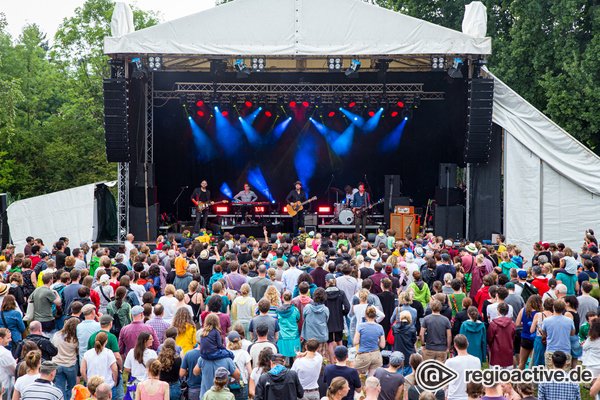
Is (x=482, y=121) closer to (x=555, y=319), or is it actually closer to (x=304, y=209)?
(x=304, y=209)

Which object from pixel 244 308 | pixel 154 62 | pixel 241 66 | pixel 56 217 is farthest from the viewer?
pixel 56 217

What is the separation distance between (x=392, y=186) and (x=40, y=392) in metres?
17.8

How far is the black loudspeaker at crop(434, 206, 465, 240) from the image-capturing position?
2202cm

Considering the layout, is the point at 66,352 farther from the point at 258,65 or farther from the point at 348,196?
the point at 348,196

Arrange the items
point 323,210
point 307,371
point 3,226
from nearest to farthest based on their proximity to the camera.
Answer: point 307,371 → point 3,226 → point 323,210

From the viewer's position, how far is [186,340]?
904cm

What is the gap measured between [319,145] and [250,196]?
303 centimetres

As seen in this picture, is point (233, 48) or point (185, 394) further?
point (233, 48)

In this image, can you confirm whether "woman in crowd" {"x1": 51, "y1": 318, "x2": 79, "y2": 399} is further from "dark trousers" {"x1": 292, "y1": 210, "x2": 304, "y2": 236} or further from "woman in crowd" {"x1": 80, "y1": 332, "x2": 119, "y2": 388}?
"dark trousers" {"x1": 292, "y1": 210, "x2": 304, "y2": 236}

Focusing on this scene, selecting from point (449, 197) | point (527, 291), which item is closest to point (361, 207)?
point (449, 197)

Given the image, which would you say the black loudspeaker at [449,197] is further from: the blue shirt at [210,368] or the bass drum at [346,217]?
the blue shirt at [210,368]

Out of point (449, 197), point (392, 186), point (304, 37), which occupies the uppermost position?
point (304, 37)

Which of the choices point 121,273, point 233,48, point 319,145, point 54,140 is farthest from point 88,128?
point 121,273

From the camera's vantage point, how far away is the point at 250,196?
24.5 m
